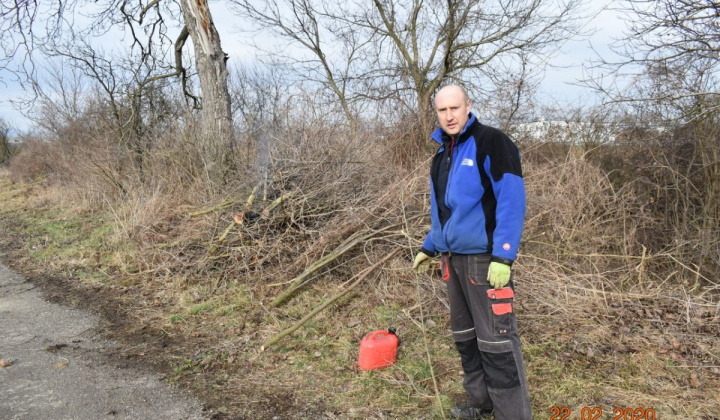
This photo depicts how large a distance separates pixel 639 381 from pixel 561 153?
227 inches

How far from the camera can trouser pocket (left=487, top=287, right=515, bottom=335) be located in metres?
2.55

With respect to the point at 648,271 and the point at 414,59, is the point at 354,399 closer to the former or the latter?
the point at 648,271

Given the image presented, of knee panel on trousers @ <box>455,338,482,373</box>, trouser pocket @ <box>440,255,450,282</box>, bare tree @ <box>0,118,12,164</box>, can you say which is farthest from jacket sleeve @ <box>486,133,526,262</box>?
bare tree @ <box>0,118,12,164</box>

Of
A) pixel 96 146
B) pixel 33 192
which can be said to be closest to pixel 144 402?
pixel 96 146

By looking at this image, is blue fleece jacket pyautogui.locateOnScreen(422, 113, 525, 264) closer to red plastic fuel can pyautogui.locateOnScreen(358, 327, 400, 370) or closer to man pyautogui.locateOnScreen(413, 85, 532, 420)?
man pyautogui.locateOnScreen(413, 85, 532, 420)

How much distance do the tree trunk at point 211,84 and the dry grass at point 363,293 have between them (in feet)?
1.65

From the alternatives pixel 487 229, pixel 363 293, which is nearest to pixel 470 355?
pixel 487 229

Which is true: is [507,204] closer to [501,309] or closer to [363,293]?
[501,309]

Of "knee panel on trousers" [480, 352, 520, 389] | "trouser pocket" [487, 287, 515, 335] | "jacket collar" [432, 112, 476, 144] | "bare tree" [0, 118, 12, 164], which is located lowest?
"knee panel on trousers" [480, 352, 520, 389]

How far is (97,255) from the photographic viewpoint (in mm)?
7387

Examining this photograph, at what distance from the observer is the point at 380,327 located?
445 centimetres

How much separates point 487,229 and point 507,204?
0.65 ft

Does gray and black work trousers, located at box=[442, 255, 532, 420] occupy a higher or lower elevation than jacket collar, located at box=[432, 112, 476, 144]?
lower

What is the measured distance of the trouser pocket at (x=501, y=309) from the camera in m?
2.55
